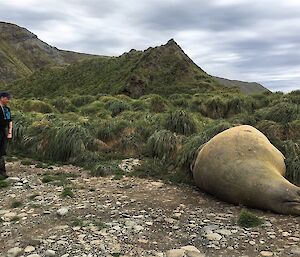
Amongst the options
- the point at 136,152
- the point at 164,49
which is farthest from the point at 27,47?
the point at 136,152

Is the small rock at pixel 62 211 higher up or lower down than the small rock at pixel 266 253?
lower down

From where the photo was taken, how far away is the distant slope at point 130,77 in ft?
113

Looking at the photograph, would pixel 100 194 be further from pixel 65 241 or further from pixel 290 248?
pixel 290 248

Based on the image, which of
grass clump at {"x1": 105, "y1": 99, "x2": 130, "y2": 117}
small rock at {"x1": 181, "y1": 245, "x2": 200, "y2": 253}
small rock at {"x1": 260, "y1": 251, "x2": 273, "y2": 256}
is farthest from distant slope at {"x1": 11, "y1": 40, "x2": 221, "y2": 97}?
A: small rock at {"x1": 260, "y1": 251, "x2": 273, "y2": 256}

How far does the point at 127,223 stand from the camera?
5754 millimetres

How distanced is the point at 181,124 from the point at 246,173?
4621 millimetres

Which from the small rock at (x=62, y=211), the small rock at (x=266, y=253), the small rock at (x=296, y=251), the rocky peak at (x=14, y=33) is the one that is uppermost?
the rocky peak at (x=14, y=33)

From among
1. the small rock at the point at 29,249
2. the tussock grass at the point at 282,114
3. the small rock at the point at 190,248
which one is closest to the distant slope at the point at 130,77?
the tussock grass at the point at 282,114

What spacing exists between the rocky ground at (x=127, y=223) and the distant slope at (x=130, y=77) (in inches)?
1016

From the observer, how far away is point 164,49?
132 ft

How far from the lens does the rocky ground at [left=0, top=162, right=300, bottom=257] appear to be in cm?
500

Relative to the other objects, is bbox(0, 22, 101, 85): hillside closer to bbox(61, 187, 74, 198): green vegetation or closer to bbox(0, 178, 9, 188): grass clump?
bbox(0, 178, 9, 188): grass clump

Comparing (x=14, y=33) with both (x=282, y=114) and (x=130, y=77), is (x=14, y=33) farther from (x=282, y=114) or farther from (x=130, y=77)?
(x=282, y=114)

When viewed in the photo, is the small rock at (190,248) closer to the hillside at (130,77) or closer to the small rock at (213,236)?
the small rock at (213,236)
